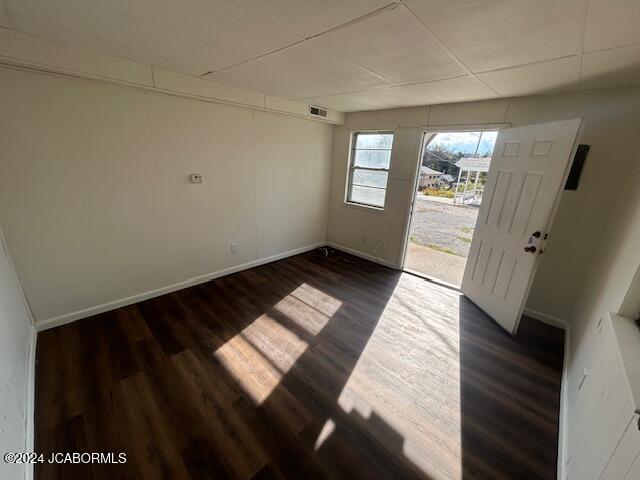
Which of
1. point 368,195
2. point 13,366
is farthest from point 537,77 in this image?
point 13,366

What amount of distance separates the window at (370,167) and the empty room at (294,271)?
0.95 ft

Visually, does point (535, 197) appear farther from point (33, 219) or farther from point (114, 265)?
point (33, 219)

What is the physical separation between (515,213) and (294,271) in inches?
105

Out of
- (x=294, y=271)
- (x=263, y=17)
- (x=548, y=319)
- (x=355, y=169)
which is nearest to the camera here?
(x=263, y=17)

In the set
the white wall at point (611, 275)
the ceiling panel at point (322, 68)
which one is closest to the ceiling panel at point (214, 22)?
the ceiling panel at point (322, 68)

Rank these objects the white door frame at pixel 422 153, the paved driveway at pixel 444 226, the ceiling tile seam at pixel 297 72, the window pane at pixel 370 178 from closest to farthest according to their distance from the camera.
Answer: the ceiling tile seam at pixel 297 72
the white door frame at pixel 422 153
the window pane at pixel 370 178
the paved driveway at pixel 444 226

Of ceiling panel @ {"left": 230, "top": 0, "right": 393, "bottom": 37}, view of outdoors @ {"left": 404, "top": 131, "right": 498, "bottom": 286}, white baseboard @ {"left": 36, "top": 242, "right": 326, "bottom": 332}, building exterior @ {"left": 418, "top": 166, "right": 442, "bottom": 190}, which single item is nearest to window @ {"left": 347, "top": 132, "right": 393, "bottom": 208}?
view of outdoors @ {"left": 404, "top": 131, "right": 498, "bottom": 286}

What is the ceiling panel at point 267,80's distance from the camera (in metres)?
2.18

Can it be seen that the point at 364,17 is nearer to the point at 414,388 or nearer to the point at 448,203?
the point at 414,388

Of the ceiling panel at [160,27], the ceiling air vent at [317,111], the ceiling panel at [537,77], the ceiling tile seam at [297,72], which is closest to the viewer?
the ceiling panel at [160,27]

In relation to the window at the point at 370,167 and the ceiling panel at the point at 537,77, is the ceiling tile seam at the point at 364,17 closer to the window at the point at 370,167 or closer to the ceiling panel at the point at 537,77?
the ceiling panel at the point at 537,77

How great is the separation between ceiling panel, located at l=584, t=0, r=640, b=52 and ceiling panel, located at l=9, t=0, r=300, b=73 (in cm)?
142

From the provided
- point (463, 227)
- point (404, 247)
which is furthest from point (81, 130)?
point (463, 227)

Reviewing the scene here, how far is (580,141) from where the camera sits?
92.3 inches
